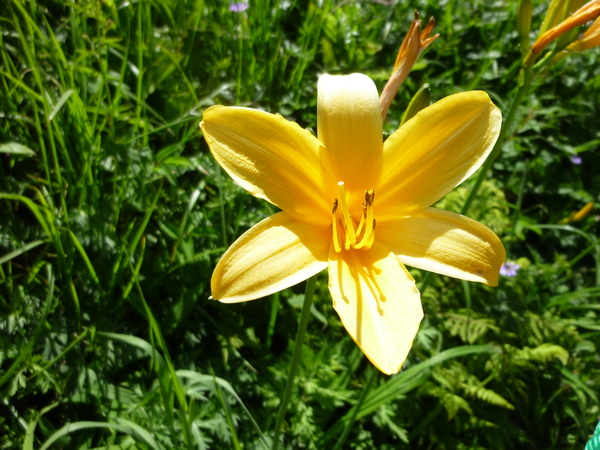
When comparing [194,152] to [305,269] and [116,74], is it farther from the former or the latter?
[305,269]

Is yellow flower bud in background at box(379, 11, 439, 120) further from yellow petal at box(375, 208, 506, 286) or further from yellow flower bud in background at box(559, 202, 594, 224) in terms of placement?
yellow flower bud in background at box(559, 202, 594, 224)

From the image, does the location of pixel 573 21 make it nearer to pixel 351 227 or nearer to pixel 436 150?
pixel 436 150

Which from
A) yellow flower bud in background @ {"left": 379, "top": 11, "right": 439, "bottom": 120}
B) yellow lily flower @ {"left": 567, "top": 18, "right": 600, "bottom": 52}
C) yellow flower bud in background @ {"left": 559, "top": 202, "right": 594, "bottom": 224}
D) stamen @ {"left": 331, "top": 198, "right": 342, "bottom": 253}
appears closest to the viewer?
stamen @ {"left": 331, "top": 198, "right": 342, "bottom": 253}

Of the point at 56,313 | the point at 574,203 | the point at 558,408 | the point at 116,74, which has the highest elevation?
the point at 116,74

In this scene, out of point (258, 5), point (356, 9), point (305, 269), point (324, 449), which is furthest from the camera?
point (356, 9)

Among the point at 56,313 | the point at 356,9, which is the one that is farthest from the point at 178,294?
the point at 356,9

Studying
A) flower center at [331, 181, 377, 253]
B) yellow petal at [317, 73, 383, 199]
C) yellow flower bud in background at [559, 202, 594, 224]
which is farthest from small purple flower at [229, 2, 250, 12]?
yellow flower bud in background at [559, 202, 594, 224]
